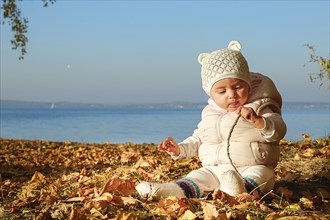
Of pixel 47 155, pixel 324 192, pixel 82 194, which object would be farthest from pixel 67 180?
pixel 47 155

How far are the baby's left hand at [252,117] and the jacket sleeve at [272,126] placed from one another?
0.20 ft

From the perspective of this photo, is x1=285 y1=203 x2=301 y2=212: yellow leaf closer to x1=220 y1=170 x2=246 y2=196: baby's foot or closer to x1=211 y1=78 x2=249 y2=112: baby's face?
x1=220 y1=170 x2=246 y2=196: baby's foot

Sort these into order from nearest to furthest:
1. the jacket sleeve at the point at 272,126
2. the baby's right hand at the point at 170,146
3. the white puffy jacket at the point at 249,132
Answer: the jacket sleeve at the point at 272,126, the white puffy jacket at the point at 249,132, the baby's right hand at the point at 170,146

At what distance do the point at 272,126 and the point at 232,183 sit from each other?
0.58m

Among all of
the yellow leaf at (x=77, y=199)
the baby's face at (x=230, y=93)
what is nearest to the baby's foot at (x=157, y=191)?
the yellow leaf at (x=77, y=199)

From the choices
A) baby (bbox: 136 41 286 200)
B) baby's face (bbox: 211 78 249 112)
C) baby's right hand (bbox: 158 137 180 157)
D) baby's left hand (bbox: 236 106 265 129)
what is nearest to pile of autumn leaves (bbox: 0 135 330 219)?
baby (bbox: 136 41 286 200)

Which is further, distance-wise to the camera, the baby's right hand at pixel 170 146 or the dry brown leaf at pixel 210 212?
the baby's right hand at pixel 170 146

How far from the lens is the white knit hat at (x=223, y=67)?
386 cm

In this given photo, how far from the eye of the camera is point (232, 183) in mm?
3688

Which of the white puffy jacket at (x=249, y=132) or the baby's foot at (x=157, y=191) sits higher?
the white puffy jacket at (x=249, y=132)

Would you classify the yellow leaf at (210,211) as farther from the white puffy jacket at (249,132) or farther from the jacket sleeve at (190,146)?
the jacket sleeve at (190,146)

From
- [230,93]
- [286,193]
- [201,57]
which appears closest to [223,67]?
[230,93]

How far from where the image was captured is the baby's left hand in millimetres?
3582

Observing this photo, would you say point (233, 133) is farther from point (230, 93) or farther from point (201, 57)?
point (201, 57)
